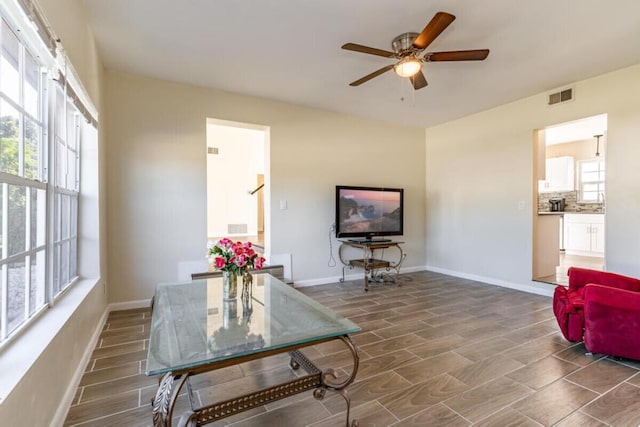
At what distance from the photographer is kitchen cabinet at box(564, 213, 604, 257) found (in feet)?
21.4

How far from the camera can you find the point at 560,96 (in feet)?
12.6

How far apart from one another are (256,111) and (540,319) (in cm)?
410

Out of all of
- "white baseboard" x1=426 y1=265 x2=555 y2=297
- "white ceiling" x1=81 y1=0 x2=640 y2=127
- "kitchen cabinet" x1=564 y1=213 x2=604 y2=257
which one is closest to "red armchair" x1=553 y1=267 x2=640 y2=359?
"white baseboard" x1=426 y1=265 x2=555 y2=297

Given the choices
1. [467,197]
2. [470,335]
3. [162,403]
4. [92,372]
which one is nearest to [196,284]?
[92,372]

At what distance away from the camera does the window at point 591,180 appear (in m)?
6.81

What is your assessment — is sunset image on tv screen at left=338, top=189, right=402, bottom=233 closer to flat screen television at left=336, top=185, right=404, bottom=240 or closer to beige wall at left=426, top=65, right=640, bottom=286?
flat screen television at left=336, top=185, right=404, bottom=240

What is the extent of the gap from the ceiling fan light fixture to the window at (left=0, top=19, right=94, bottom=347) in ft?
8.06

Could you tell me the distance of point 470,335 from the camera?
9.04ft

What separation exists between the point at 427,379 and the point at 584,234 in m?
6.95

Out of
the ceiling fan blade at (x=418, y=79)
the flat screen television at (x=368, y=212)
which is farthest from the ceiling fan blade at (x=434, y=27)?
the flat screen television at (x=368, y=212)

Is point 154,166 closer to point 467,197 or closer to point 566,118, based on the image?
point 467,197

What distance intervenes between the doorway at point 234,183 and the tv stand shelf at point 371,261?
12.5 ft

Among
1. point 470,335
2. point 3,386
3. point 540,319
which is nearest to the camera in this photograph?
point 3,386

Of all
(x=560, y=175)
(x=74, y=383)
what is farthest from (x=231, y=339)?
(x=560, y=175)
